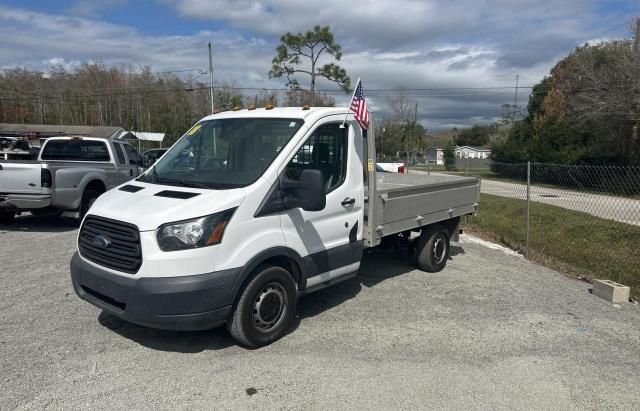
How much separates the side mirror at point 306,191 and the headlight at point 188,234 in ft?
2.72

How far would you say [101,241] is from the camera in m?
3.80

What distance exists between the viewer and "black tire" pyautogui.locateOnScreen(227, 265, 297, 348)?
3.87 metres

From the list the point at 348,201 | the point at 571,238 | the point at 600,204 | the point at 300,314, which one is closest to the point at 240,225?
the point at 348,201

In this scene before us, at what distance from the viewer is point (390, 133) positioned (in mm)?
62500

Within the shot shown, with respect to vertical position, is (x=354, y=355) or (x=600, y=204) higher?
(x=600, y=204)

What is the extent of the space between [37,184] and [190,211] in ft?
21.1

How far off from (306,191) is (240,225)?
0.66 metres

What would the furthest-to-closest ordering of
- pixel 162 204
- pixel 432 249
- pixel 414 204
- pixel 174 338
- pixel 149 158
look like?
pixel 149 158 → pixel 432 249 → pixel 414 204 → pixel 174 338 → pixel 162 204

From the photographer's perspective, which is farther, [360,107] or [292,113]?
[360,107]

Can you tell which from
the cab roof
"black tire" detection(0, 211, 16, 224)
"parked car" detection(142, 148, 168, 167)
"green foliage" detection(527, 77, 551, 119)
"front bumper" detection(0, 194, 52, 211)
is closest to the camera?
the cab roof

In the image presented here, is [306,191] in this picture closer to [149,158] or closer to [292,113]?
[292,113]

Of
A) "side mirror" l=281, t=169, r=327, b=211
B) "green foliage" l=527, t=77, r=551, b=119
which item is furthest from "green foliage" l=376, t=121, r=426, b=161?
"side mirror" l=281, t=169, r=327, b=211

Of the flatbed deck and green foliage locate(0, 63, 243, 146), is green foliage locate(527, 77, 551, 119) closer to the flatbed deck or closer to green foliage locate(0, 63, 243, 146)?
the flatbed deck

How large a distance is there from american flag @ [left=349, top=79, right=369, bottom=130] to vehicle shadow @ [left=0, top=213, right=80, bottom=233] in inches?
281
